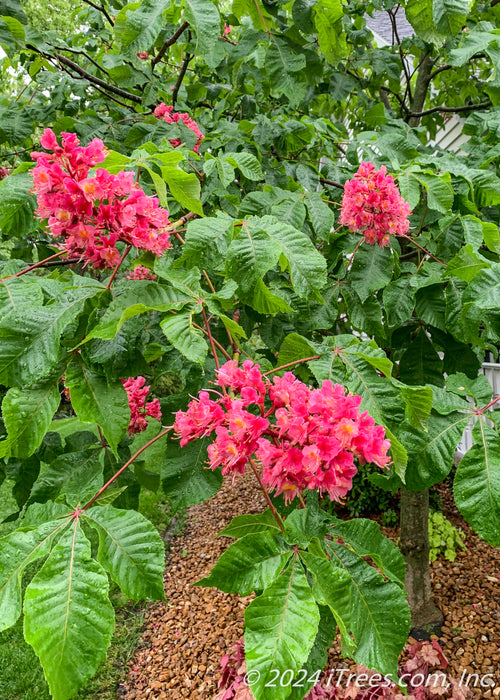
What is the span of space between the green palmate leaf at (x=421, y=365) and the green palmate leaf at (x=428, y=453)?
1.67ft

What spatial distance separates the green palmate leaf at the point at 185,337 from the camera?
37.4 inches

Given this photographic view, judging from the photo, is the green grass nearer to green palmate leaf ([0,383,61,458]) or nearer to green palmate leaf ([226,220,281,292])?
green palmate leaf ([0,383,61,458])

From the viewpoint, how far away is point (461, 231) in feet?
5.84

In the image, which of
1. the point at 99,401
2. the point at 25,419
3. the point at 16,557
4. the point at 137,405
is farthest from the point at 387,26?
the point at 16,557

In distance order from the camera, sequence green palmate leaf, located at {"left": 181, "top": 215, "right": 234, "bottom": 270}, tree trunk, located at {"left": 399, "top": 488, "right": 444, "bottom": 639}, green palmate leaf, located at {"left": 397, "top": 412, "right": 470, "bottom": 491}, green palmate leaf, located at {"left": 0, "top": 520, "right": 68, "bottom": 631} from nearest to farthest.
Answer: green palmate leaf, located at {"left": 0, "top": 520, "right": 68, "bottom": 631}, green palmate leaf, located at {"left": 181, "top": 215, "right": 234, "bottom": 270}, green palmate leaf, located at {"left": 397, "top": 412, "right": 470, "bottom": 491}, tree trunk, located at {"left": 399, "top": 488, "right": 444, "bottom": 639}

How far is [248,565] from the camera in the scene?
0.91 m

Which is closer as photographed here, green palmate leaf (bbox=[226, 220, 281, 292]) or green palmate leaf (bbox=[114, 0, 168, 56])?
green palmate leaf (bbox=[226, 220, 281, 292])

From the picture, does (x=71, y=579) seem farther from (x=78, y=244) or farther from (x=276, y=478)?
(x=78, y=244)

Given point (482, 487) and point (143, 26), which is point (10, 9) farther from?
point (482, 487)

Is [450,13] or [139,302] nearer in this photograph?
[139,302]

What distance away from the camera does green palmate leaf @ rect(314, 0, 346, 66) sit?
5.17 ft

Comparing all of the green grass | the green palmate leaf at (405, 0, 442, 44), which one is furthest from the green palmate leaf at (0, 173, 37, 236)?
the green grass

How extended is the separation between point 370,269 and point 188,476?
978 mm

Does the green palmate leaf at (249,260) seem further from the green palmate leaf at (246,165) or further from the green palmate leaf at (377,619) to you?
the green palmate leaf at (377,619)
